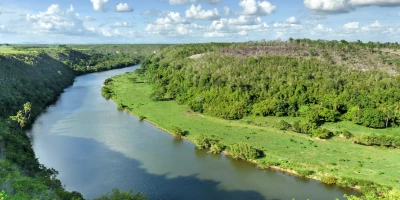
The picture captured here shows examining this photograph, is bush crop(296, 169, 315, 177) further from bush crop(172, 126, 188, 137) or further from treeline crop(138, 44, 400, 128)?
bush crop(172, 126, 188, 137)

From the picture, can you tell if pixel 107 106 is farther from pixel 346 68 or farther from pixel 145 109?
pixel 346 68

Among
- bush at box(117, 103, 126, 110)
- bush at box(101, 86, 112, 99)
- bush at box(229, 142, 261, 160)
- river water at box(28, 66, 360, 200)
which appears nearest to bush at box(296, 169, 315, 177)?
river water at box(28, 66, 360, 200)

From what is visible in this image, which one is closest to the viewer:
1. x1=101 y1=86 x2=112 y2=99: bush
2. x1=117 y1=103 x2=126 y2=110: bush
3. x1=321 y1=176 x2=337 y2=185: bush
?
x1=321 y1=176 x2=337 y2=185: bush

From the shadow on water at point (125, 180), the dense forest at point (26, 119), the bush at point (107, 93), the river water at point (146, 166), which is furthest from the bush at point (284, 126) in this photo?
the bush at point (107, 93)

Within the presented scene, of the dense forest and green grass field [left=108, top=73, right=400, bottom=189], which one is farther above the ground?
the dense forest

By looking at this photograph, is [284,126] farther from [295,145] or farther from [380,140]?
[380,140]

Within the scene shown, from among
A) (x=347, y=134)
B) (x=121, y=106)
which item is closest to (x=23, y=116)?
(x=121, y=106)

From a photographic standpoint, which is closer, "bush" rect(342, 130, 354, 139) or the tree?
the tree
